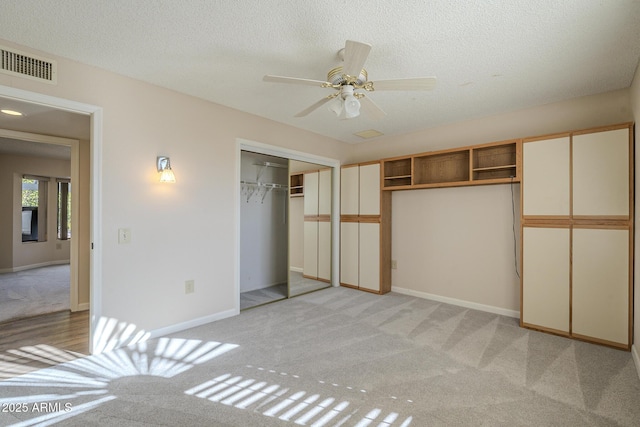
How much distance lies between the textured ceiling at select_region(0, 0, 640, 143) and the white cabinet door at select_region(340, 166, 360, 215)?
6.14 ft

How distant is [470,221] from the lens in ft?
13.1

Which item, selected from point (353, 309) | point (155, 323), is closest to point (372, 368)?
point (353, 309)

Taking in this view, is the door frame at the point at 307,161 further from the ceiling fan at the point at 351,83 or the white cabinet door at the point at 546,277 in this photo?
the white cabinet door at the point at 546,277

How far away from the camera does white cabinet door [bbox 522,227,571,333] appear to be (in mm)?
3047

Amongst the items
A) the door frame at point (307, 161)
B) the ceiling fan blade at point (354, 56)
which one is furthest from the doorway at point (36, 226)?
the ceiling fan blade at point (354, 56)

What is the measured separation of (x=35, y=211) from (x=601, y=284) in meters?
10.3

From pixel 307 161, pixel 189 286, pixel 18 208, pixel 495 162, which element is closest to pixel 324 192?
pixel 307 161

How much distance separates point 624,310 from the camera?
2744mm

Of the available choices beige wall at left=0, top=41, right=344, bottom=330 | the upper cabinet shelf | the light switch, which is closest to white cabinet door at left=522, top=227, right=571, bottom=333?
the upper cabinet shelf

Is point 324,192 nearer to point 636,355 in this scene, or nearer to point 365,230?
point 365,230

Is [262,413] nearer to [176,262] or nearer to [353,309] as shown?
[176,262]

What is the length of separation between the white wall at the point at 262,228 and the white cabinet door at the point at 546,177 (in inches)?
124

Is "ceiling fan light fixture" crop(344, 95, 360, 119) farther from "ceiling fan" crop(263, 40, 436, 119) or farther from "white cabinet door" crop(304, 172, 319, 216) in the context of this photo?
"white cabinet door" crop(304, 172, 319, 216)

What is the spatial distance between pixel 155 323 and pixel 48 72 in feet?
7.67
